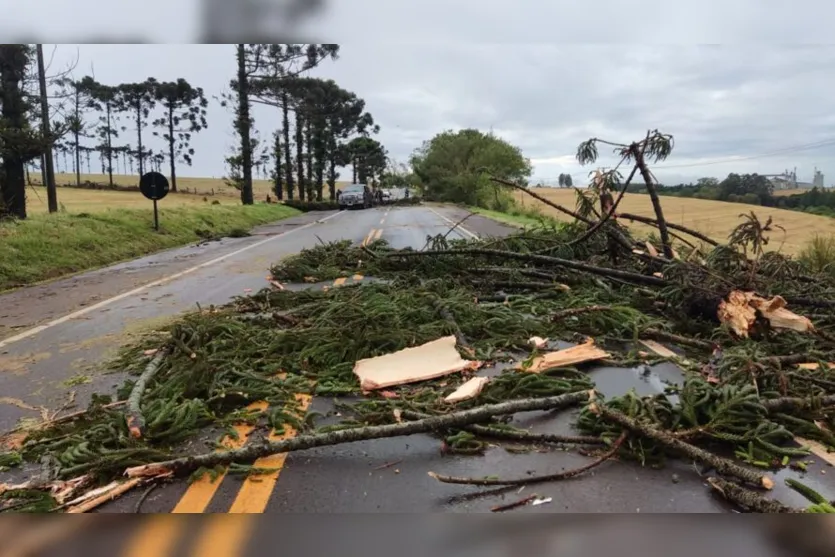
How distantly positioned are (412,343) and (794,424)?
2.74m

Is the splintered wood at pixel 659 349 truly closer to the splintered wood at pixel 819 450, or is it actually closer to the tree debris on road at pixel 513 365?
the tree debris on road at pixel 513 365

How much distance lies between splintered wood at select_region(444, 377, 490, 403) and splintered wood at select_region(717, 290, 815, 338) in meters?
2.46

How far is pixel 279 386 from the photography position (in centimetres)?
418

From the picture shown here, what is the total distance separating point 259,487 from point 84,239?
1332 cm

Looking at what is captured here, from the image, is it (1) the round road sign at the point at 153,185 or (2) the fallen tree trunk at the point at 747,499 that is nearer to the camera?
(2) the fallen tree trunk at the point at 747,499

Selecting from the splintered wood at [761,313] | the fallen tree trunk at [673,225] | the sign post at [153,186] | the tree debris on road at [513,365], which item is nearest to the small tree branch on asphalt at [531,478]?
the tree debris on road at [513,365]

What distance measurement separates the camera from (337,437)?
10.8 feet

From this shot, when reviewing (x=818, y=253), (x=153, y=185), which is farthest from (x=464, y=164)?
(x=818, y=253)

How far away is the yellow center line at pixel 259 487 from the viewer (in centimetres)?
273

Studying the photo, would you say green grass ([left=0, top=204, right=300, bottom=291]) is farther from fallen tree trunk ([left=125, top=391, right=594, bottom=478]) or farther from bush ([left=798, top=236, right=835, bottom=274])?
bush ([left=798, top=236, right=835, bottom=274])

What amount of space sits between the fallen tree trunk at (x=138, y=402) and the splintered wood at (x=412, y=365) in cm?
141

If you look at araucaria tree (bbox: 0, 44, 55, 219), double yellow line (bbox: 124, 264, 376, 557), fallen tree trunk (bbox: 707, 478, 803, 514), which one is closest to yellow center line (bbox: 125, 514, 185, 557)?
double yellow line (bbox: 124, 264, 376, 557)

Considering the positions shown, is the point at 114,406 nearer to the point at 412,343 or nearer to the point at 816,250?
the point at 412,343
